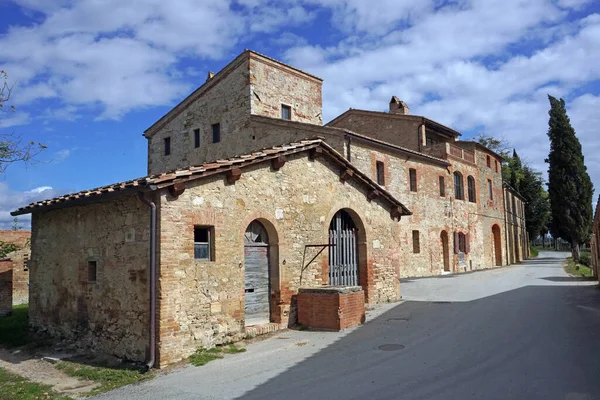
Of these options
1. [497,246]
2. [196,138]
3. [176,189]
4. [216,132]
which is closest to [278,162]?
[176,189]

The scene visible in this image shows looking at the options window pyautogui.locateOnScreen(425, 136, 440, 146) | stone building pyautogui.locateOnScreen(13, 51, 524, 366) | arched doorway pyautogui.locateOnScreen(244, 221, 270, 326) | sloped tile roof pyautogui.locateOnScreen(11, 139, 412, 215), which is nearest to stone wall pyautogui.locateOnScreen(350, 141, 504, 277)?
window pyautogui.locateOnScreen(425, 136, 440, 146)

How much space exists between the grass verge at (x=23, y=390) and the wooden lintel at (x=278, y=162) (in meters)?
5.78

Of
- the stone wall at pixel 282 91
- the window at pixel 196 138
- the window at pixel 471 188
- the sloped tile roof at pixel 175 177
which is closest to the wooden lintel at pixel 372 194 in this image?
the sloped tile roof at pixel 175 177

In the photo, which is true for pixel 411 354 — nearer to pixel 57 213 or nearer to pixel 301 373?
pixel 301 373

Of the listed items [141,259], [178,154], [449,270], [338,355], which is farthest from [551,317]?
[178,154]

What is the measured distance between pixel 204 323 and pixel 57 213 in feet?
16.4

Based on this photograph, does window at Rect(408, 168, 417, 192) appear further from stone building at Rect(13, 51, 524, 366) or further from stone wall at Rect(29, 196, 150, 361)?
stone wall at Rect(29, 196, 150, 361)

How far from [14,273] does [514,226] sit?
115 feet

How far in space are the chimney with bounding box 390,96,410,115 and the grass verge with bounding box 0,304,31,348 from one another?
2230cm

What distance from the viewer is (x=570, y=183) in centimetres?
3206

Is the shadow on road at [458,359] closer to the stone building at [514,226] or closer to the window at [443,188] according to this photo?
the window at [443,188]

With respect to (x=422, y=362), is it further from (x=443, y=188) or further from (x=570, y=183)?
(x=570, y=183)

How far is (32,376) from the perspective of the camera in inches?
310

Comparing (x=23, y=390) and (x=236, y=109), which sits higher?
(x=236, y=109)
